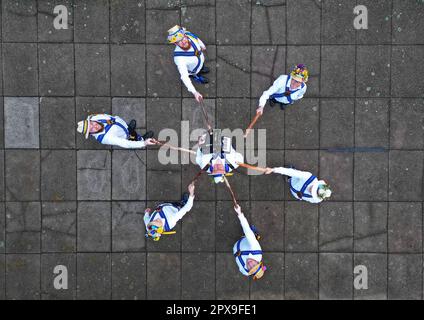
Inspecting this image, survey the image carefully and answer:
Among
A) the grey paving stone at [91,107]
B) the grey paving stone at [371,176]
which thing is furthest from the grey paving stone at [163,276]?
the grey paving stone at [371,176]

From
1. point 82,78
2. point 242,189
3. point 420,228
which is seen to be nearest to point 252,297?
point 242,189

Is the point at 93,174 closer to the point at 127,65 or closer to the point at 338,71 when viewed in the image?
the point at 127,65

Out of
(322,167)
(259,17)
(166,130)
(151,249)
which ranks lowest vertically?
(151,249)

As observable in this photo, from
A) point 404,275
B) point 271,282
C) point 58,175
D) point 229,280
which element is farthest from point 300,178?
point 58,175

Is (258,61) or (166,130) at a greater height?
(258,61)

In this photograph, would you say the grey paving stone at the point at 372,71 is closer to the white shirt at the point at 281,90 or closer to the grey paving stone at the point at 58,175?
the white shirt at the point at 281,90

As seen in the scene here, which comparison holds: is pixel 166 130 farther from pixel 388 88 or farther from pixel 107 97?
pixel 388 88

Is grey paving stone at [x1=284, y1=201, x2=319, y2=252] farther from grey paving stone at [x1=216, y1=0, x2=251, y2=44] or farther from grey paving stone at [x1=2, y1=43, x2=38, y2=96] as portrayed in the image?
grey paving stone at [x1=2, y1=43, x2=38, y2=96]
